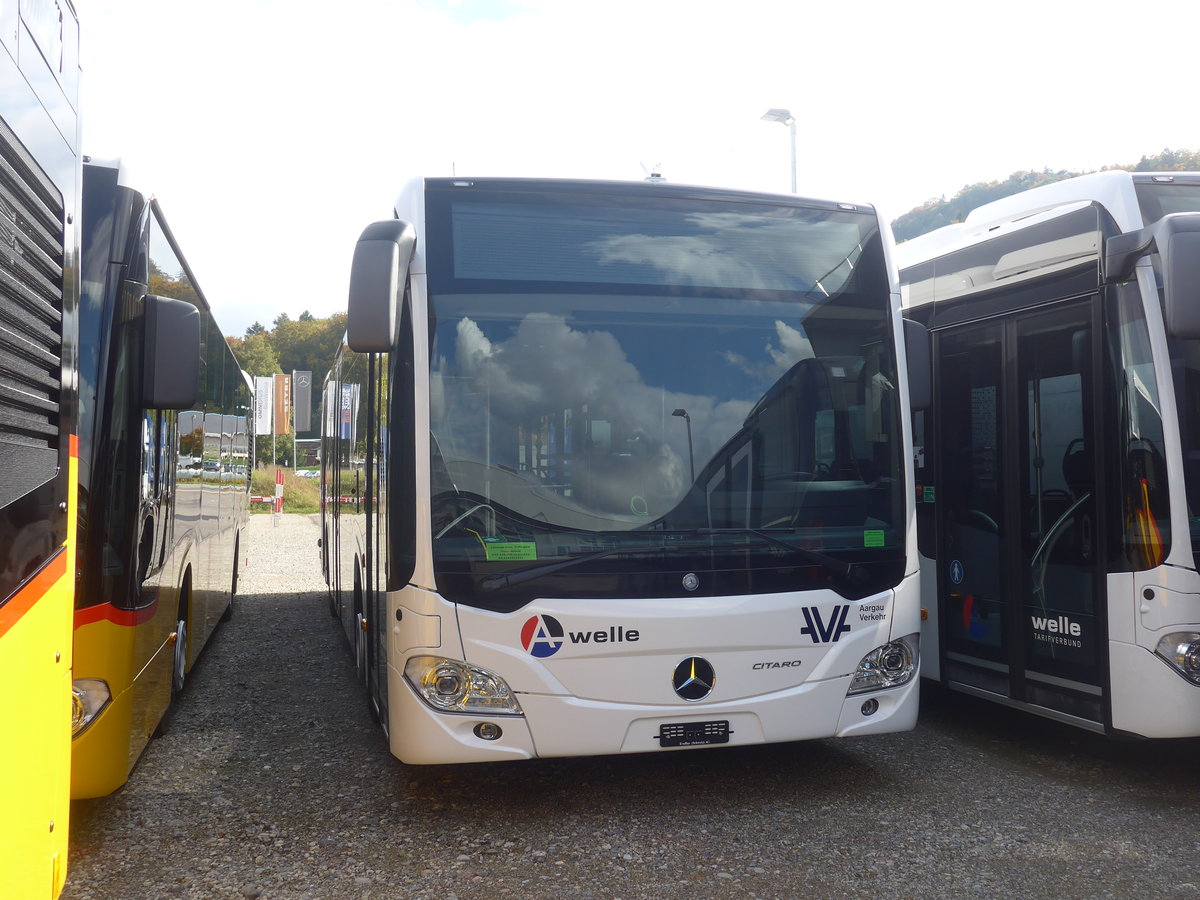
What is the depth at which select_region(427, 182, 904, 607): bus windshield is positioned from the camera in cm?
484

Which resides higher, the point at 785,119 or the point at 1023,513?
the point at 785,119

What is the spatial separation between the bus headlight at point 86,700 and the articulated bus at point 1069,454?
15.5 feet

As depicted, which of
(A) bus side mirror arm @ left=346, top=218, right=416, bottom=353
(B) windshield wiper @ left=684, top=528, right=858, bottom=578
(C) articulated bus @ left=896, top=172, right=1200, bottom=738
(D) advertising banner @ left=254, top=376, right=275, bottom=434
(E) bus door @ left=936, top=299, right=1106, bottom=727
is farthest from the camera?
(D) advertising banner @ left=254, top=376, right=275, bottom=434

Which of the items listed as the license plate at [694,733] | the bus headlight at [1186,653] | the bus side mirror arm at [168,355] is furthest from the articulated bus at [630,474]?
the bus headlight at [1186,653]

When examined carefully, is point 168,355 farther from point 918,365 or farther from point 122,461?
point 918,365

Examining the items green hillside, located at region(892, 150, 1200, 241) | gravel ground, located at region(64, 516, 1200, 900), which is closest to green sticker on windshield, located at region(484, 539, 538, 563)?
gravel ground, located at region(64, 516, 1200, 900)

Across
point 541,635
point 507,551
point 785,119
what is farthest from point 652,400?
point 785,119

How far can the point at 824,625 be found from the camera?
5.13m

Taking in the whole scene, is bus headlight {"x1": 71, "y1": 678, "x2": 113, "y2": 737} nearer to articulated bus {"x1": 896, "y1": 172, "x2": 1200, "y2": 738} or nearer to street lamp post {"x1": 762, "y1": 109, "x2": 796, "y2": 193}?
articulated bus {"x1": 896, "y1": 172, "x2": 1200, "y2": 738}

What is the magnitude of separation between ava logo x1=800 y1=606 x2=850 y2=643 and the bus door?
1.42 meters

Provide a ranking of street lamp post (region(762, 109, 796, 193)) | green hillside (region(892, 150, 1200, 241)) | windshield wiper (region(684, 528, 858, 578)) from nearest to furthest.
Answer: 1. windshield wiper (region(684, 528, 858, 578))
2. street lamp post (region(762, 109, 796, 193))
3. green hillside (region(892, 150, 1200, 241))

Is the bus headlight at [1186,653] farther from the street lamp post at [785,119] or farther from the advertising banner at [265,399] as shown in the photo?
→ the advertising banner at [265,399]

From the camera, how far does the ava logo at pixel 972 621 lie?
21.2 ft

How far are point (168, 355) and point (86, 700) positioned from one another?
59.2 inches
